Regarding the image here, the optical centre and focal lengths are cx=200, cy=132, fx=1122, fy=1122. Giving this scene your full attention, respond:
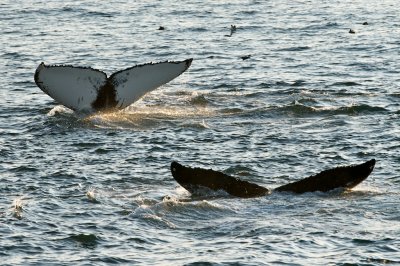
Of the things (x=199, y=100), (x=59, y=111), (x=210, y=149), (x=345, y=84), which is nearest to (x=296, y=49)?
(x=345, y=84)

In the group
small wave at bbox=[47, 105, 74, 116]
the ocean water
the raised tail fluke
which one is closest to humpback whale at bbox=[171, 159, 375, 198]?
the raised tail fluke

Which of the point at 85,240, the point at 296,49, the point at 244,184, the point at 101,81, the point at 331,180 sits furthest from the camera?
the point at 296,49

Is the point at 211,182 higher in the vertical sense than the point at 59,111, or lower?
higher

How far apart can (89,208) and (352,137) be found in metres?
5.84

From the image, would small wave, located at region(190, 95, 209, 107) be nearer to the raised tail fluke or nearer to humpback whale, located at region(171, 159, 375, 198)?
humpback whale, located at region(171, 159, 375, 198)

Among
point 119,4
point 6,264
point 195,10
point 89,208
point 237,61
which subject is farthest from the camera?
point 119,4

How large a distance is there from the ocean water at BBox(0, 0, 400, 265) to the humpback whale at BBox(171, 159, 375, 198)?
15 centimetres

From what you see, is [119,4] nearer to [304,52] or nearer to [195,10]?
[195,10]

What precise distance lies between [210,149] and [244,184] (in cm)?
336

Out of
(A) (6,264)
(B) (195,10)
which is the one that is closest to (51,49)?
(B) (195,10)

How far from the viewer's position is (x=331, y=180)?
14609 mm

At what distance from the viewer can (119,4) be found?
141 feet

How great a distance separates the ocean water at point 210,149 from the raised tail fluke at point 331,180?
13cm

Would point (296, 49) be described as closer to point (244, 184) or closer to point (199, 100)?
point (199, 100)
